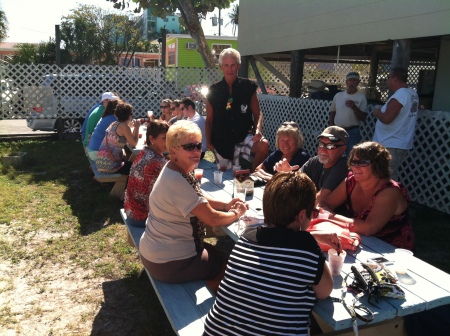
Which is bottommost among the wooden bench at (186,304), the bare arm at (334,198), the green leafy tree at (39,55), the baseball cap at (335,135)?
the wooden bench at (186,304)

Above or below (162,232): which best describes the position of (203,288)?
below

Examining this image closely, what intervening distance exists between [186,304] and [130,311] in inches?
41.8

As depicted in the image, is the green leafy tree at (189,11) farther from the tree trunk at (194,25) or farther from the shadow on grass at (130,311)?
the shadow on grass at (130,311)

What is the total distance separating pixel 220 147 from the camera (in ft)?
15.3

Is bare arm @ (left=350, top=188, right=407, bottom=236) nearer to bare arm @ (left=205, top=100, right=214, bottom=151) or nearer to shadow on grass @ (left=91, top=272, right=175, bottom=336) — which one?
shadow on grass @ (left=91, top=272, right=175, bottom=336)

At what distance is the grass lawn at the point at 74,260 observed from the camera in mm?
3057

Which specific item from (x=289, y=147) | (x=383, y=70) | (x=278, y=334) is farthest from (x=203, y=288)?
(x=383, y=70)

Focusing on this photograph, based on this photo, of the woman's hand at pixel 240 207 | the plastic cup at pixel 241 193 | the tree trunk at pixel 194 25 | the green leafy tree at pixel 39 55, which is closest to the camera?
the woman's hand at pixel 240 207

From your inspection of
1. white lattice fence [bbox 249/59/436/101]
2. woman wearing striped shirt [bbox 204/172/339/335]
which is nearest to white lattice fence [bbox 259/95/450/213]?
woman wearing striped shirt [bbox 204/172/339/335]

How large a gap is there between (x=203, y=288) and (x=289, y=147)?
190cm

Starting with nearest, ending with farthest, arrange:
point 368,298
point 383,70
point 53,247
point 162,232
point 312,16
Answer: point 368,298, point 162,232, point 53,247, point 312,16, point 383,70

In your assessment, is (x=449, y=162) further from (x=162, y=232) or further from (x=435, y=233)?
(x=162, y=232)

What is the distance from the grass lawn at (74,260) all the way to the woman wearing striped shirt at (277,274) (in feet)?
4.55

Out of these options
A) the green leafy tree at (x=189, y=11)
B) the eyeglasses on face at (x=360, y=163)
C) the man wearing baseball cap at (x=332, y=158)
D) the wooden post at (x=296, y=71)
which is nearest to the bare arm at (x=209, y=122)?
the man wearing baseball cap at (x=332, y=158)
